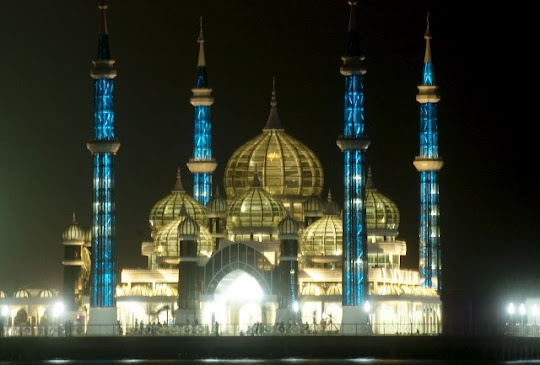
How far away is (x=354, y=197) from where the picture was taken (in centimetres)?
12075

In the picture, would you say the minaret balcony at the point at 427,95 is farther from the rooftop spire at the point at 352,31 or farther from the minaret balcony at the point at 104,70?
the minaret balcony at the point at 104,70

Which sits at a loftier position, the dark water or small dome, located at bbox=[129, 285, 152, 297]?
small dome, located at bbox=[129, 285, 152, 297]

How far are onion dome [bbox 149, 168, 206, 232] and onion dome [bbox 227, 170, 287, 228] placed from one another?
2396 mm

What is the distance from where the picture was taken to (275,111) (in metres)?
135

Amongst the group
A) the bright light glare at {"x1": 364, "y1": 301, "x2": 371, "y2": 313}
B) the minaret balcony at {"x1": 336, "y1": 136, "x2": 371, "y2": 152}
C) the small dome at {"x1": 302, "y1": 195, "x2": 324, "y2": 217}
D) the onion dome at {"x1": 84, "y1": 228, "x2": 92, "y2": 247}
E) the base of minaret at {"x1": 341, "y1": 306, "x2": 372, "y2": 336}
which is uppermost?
the minaret balcony at {"x1": 336, "y1": 136, "x2": 371, "y2": 152}

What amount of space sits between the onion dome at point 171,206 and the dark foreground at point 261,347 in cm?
1577

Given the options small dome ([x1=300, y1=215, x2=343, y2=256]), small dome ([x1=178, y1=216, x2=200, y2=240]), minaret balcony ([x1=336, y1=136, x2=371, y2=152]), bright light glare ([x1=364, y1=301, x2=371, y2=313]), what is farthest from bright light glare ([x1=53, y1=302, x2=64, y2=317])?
minaret balcony ([x1=336, y1=136, x2=371, y2=152])

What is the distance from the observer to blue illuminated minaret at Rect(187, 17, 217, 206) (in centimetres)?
13288

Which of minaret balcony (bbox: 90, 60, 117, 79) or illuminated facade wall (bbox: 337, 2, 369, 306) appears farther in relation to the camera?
minaret balcony (bbox: 90, 60, 117, 79)

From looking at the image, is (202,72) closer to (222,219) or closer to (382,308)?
(222,219)

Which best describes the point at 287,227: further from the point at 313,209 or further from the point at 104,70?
the point at 104,70

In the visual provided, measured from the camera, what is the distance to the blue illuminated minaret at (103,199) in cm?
12138

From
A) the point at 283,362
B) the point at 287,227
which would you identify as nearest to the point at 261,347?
the point at 283,362

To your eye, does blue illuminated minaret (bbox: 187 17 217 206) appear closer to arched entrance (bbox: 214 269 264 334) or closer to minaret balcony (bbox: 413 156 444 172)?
arched entrance (bbox: 214 269 264 334)
